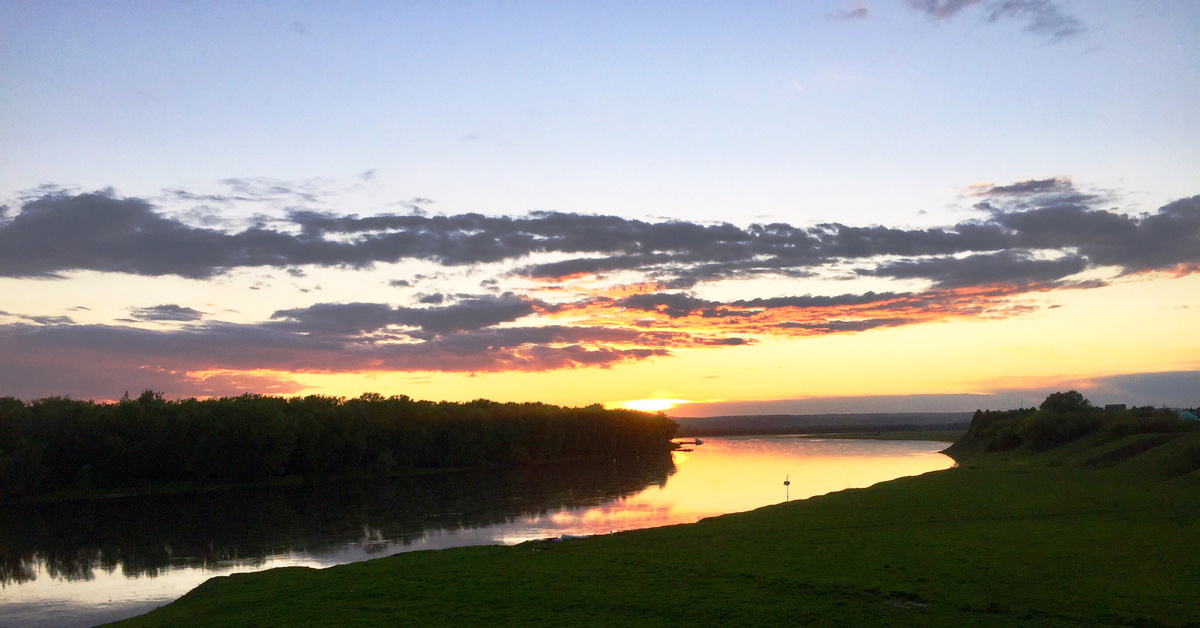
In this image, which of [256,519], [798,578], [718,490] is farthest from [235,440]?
[798,578]

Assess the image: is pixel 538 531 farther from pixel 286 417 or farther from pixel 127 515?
pixel 286 417

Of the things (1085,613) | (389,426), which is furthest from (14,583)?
(389,426)

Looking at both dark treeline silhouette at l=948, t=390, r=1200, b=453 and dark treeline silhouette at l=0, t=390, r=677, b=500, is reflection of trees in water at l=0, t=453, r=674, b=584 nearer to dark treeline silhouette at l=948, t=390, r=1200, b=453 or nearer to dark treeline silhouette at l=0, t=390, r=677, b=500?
dark treeline silhouette at l=0, t=390, r=677, b=500

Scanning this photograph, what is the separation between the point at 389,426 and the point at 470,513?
50528 millimetres

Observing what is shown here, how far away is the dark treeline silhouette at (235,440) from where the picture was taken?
7262 centimetres

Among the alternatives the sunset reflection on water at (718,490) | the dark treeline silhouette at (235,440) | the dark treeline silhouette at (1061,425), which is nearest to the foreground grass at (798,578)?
the sunset reflection on water at (718,490)

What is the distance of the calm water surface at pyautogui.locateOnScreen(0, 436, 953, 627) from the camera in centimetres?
3425

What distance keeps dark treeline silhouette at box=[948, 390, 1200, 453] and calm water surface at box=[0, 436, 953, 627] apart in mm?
14182

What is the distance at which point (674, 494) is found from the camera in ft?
233

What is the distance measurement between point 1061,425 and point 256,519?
8250 centimetres

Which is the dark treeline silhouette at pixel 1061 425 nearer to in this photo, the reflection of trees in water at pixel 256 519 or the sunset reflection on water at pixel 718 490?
the sunset reflection on water at pixel 718 490

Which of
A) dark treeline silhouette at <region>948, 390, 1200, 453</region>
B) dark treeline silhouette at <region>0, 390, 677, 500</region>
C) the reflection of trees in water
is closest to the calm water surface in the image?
the reflection of trees in water

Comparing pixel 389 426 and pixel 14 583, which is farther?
pixel 389 426

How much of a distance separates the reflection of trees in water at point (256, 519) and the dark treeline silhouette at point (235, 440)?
476 cm
